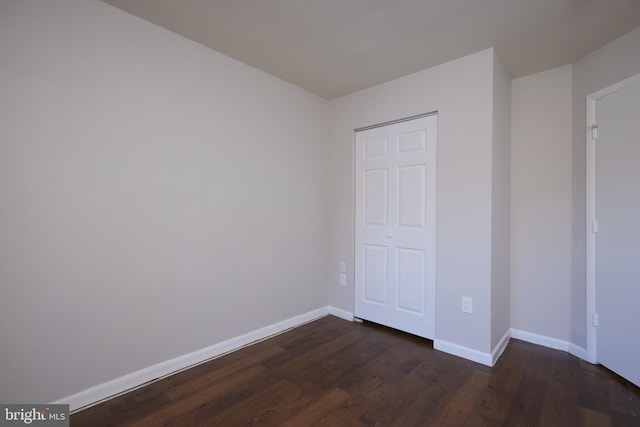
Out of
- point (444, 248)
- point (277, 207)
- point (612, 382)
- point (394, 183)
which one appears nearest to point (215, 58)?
point (277, 207)

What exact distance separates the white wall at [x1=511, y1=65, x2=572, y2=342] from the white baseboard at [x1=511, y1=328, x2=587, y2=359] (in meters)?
0.03

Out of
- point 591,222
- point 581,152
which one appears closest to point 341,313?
point 591,222

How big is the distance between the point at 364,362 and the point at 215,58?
270 cm

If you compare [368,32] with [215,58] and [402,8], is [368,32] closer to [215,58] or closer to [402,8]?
[402,8]

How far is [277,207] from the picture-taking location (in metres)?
2.86

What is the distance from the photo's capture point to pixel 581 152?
2359 mm

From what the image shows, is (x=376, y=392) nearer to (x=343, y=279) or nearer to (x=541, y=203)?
(x=343, y=279)

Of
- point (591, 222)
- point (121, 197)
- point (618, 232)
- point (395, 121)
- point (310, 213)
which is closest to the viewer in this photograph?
point (121, 197)

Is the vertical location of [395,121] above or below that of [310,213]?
above

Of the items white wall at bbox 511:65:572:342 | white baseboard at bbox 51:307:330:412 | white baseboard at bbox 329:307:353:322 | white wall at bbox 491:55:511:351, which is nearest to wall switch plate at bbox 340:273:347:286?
white baseboard at bbox 329:307:353:322

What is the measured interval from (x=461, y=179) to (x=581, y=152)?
973mm

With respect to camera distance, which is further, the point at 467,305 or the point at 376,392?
the point at 467,305

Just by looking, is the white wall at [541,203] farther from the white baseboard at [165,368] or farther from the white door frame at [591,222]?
the white baseboard at [165,368]

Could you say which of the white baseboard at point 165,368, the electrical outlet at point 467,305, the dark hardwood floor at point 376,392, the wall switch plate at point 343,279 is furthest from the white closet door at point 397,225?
the white baseboard at point 165,368
